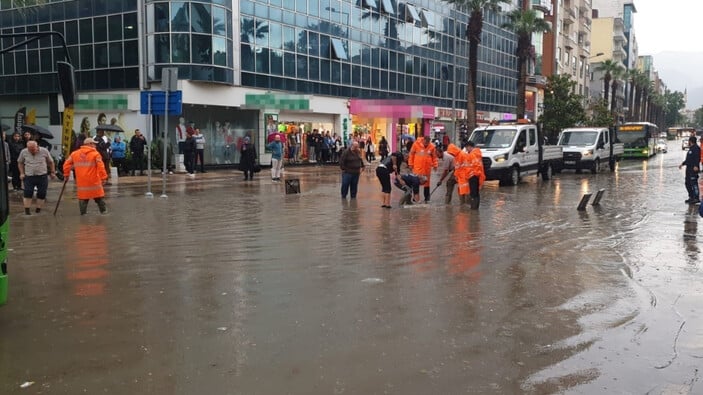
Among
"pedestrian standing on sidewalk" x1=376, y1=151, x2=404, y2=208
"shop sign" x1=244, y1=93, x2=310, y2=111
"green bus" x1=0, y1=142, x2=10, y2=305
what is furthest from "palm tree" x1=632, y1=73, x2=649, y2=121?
"green bus" x1=0, y1=142, x2=10, y2=305

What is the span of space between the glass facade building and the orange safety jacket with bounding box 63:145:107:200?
17.3m

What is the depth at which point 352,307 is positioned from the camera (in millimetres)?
6195

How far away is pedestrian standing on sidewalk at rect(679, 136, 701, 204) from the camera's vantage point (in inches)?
595

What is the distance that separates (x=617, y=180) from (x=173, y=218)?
680 inches

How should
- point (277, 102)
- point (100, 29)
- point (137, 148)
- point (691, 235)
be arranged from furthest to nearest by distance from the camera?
1. point (277, 102)
2. point (100, 29)
3. point (137, 148)
4. point (691, 235)

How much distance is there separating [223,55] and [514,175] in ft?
51.1

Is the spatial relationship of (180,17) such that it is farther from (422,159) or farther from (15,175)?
(422,159)

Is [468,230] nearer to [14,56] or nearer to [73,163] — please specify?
[73,163]

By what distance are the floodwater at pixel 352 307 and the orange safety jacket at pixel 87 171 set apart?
2.45 feet

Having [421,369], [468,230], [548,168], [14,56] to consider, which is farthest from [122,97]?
[421,369]

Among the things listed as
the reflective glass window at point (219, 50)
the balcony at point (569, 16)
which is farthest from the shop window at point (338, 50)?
the balcony at point (569, 16)

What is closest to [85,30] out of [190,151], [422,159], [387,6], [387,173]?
[190,151]

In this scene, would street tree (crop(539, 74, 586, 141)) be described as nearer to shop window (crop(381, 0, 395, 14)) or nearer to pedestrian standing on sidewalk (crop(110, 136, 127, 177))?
shop window (crop(381, 0, 395, 14))

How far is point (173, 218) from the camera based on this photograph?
12820 mm
